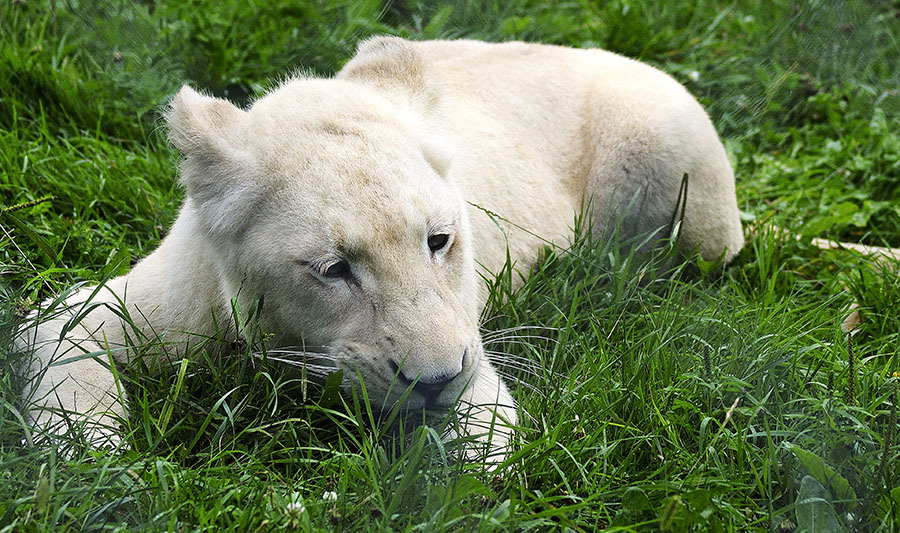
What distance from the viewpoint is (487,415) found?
372 cm

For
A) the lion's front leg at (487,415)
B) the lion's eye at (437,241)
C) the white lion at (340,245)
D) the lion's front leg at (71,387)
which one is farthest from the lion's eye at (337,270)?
the lion's front leg at (71,387)

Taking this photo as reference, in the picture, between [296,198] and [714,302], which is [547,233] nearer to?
[714,302]

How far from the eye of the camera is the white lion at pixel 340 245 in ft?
10.6

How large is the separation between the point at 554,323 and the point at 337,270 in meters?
1.41

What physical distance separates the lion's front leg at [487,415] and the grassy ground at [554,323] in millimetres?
92

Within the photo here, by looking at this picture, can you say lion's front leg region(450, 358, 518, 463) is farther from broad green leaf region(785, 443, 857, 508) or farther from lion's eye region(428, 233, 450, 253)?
broad green leaf region(785, 443, 857, 508)

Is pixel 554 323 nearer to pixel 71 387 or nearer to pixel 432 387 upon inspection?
pixel 432 387

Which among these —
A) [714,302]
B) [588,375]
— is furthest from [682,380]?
[714,302]

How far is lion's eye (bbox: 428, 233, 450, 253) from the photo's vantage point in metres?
3.47

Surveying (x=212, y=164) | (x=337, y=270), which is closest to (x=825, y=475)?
(x=337, y=270)

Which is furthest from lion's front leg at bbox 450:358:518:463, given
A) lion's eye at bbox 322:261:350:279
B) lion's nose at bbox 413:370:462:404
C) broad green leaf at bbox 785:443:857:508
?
broad green leaf at bbox 785:443:857:508

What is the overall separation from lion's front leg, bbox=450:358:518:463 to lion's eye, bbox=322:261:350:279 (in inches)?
24.6

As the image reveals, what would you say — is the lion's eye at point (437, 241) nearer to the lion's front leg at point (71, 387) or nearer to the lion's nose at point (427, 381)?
the lion's nose at point (427, 381)

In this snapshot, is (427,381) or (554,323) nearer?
(427,381)
